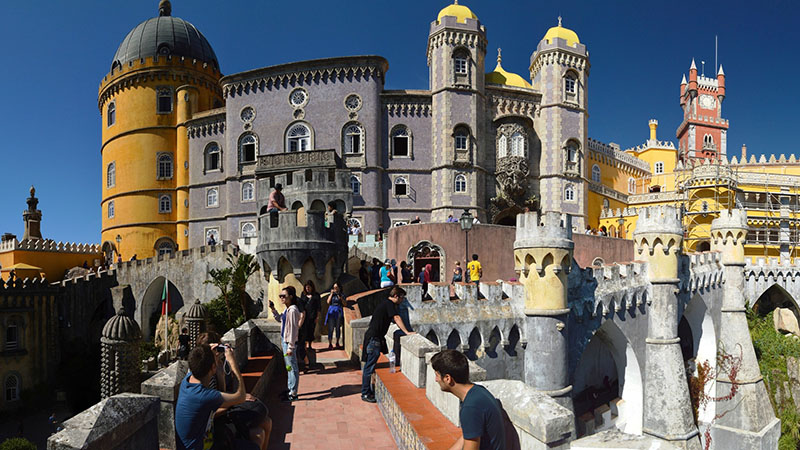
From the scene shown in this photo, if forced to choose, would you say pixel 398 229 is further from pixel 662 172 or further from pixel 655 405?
pixel 662 172

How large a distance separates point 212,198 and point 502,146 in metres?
20.9

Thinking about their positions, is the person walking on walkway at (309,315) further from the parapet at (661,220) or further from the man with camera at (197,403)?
the parapet at (661,220)

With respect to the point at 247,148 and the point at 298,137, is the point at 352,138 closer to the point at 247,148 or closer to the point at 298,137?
the point at 298,137

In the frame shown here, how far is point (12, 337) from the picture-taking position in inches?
1061

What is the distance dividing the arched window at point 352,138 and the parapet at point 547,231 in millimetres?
20120

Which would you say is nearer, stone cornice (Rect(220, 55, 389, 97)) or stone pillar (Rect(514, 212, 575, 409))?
stone pillar (Rect(514, 212, 575, 409))

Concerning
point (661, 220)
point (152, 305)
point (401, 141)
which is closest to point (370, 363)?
point (661, 220)

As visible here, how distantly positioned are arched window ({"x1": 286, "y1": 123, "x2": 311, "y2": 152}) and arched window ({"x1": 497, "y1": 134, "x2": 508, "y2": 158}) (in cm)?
1276

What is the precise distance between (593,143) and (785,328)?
1876cm

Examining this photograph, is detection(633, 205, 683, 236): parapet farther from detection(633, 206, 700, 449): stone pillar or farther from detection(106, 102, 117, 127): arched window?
detection(106, 102, 117, 127): arched window

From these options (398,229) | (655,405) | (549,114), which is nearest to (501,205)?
(549,114)

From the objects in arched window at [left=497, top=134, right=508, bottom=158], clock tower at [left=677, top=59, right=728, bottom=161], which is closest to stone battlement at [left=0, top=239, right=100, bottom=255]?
arched window at [left=497, top=134, right=508, bottom=158]

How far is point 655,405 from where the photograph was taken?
58.5ft

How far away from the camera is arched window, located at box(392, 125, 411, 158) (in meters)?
32.4
